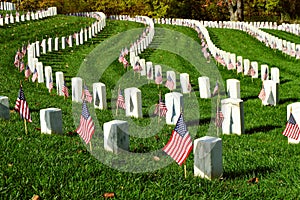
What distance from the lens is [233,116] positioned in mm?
9672

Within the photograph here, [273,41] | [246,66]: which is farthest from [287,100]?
[273,41]

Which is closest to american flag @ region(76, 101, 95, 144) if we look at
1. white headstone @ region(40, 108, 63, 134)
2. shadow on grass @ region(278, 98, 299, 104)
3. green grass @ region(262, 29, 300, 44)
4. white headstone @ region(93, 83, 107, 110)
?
white headstone @ region(40, 108, 63, 134)

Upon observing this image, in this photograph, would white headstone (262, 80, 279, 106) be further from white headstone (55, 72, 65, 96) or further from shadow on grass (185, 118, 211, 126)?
white headstone (55, 72, 65, 96)

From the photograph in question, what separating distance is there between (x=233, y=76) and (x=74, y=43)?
41.5 ft

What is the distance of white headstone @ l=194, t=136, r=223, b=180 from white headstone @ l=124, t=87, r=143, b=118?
4.75 metres

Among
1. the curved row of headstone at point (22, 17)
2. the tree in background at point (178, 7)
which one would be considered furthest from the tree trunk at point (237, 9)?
the curved row of headstone at point (22, 17)

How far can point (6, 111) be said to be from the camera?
30.2 feet

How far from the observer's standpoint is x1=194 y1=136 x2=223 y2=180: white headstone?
6.29 metres

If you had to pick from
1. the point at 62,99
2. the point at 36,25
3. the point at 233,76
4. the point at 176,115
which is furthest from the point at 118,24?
the point at 176,115

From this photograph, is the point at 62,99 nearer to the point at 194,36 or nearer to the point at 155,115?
the point at 155,115

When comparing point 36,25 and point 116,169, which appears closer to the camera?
point 116,169

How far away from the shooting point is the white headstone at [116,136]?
7.10 meters

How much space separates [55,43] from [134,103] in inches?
624

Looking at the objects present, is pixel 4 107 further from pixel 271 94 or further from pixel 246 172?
pixel 271 94
